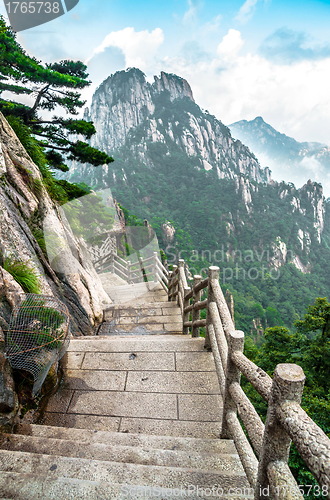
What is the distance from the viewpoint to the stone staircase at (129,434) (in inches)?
52.5

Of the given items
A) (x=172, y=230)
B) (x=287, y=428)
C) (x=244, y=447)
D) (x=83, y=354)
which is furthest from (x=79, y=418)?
(x=172, y=230)

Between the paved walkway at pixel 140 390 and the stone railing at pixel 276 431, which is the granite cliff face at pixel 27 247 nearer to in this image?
the paved walkway at pixel 140 390

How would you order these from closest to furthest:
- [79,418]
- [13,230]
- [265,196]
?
1. [79,418]
2. [13,230]
3. [265,196]

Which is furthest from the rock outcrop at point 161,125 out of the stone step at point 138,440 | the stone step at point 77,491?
the stone step at point 77,491

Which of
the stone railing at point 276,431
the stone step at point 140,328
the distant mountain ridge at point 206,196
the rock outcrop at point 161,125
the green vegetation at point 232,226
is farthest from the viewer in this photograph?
the rock outcrop at point 161,125

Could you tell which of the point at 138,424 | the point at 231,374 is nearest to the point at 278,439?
the point at 231,374

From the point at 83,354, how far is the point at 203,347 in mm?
1430

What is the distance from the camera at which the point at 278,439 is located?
1108 millimetres

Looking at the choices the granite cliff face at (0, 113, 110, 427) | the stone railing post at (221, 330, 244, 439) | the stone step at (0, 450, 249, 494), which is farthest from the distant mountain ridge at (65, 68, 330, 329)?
the stone step at (0, 450, 249, 494)

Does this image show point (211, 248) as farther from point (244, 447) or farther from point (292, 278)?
point (244, 447)

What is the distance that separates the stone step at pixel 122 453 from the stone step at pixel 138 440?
97mm

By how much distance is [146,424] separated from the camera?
2.22 metres

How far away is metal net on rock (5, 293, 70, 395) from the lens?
201 cm

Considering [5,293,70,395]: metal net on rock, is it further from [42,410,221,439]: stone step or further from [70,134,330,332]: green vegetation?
[70,134,330,332]: green vegetation
